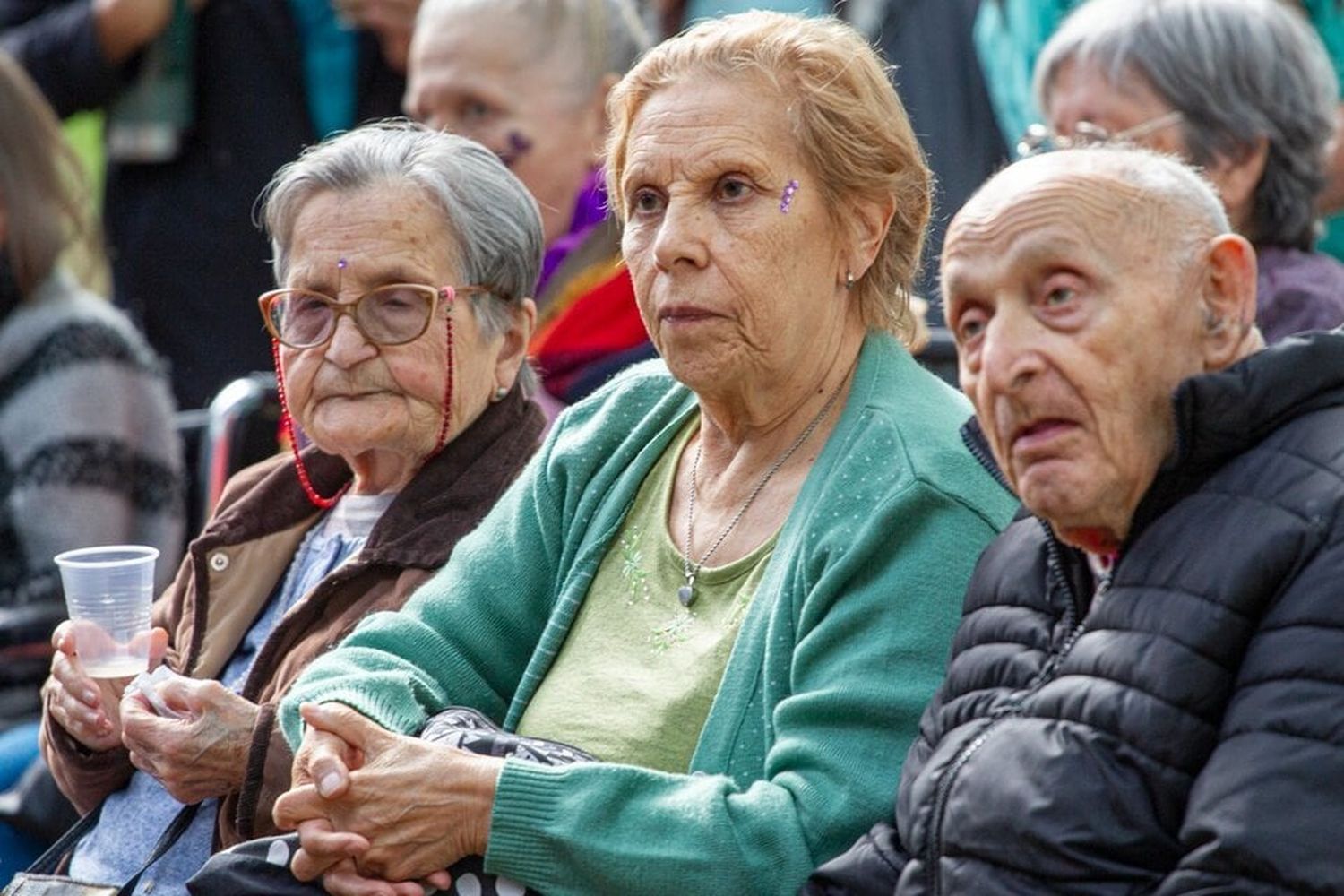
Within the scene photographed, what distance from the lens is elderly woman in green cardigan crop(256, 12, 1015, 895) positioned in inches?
111

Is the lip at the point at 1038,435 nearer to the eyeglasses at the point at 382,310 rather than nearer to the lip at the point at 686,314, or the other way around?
the lip at the point at 686,314

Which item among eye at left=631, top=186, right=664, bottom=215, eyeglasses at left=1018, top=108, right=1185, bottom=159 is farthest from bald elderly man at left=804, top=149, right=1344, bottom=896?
eyeglasses at left=1018, top=108, right=1185, bottom=159

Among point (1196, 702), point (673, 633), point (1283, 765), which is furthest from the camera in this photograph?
point (673, 633)

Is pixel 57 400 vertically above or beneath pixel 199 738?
beneath

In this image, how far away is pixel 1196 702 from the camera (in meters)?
2.27

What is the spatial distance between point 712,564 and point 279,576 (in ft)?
3.47

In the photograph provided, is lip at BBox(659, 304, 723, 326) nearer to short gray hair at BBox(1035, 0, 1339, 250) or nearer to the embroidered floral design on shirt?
the embroidered floral design on shirt

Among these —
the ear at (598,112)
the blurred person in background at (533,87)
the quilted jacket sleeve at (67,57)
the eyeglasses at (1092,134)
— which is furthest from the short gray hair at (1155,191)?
the quilted jacket sleeve at (67,57)

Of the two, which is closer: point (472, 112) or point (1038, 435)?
point (1038, 435)

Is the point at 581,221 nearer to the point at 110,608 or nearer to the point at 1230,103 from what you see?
the point at 1230,103

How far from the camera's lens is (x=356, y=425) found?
3695 millimetres

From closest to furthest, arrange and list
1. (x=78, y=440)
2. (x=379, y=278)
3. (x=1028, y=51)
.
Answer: (x=379, y=278), (x=78, y=440), (x=1028, y=51)

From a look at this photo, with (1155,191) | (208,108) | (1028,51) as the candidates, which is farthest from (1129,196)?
(208,108)

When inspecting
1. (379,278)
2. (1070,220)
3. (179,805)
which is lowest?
(179,805)
